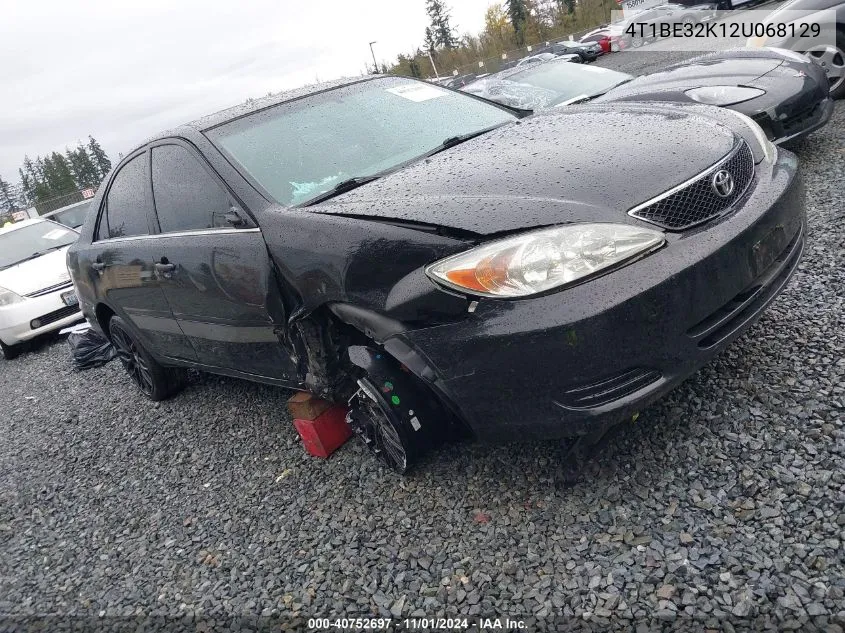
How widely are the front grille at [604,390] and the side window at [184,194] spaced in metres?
1.71

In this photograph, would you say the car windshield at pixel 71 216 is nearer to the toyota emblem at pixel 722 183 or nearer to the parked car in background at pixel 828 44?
the parked car in background at pixel 828 44

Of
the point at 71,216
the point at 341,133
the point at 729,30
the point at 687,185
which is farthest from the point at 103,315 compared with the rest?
the point at 729,30

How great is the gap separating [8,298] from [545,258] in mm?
7490

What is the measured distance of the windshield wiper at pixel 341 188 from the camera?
2.50 m

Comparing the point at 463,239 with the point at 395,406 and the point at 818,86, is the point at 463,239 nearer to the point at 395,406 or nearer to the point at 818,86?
the point at 395,406

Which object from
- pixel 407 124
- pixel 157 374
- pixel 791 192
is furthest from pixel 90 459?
pixel 791 192

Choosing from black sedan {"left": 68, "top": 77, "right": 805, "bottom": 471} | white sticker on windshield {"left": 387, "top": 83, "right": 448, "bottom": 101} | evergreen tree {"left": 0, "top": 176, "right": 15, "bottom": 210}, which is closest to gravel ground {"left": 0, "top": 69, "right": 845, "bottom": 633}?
black sedan {"left": 68, "top": 77, "right": 805, "bottom": 471}

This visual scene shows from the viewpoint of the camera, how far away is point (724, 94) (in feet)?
14.0

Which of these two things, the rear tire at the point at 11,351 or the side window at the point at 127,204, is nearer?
the side window at the point at 127,204

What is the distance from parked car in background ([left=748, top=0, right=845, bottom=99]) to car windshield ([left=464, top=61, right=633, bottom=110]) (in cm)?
146

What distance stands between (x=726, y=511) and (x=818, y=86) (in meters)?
3.83

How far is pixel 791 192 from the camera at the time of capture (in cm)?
234

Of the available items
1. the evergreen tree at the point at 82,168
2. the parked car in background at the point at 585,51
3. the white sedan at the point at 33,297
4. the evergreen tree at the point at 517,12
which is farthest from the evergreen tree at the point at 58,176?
the white sedan at the point at 33,297

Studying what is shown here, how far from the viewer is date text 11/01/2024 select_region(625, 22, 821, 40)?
5695 mm
